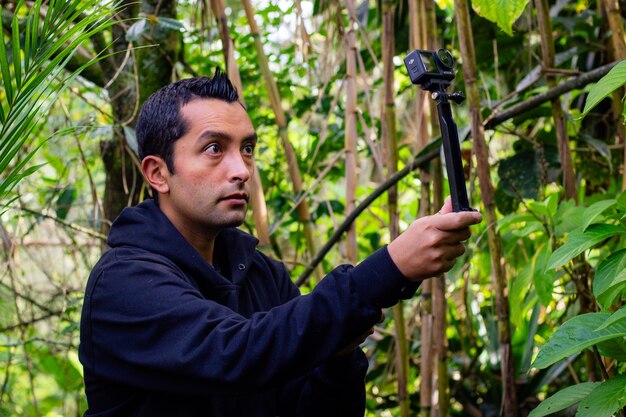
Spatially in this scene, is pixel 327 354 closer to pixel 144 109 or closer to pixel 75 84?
pixel 144 109

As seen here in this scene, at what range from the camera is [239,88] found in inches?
101

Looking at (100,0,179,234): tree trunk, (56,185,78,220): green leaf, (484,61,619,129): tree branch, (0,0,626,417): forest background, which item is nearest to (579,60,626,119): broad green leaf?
(0,0,626,417): forest background

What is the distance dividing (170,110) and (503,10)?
0.76 meters

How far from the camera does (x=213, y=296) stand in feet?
5.69

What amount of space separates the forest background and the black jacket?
302 millimetres

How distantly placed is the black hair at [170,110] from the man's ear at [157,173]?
0.05 ft

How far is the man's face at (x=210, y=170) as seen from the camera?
168cm

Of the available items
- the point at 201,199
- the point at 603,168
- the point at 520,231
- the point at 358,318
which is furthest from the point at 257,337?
the point at 603,168

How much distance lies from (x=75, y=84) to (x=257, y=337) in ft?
9.09

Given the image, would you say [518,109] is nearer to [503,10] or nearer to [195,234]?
[503,10]

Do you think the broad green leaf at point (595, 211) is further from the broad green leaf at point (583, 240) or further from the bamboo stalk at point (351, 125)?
the bamboo stalk at point (351, 125)

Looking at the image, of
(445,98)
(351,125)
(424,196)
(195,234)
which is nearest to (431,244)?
(445,98)

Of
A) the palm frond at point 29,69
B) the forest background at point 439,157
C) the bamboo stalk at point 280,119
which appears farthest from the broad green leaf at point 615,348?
the bamboo stalk at point 280,119

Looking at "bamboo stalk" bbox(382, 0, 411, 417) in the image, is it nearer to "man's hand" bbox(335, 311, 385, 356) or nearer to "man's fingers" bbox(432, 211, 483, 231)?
"man's hand" bbox(335, 311, 385, 356)
